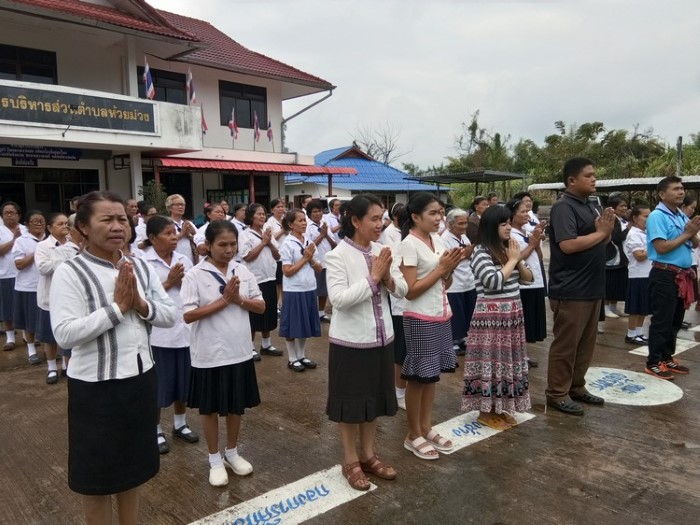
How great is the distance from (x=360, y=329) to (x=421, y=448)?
102 centimetres

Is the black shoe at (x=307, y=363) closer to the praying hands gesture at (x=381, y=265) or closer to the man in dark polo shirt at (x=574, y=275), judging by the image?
the man in dark polo shirt at (x=574, y=275)

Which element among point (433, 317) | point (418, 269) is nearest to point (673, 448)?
point (433, 317)

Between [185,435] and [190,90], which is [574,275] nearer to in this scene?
[185,435]

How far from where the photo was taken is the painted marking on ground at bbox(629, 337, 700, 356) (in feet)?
18.5

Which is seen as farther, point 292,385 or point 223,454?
point 292,385

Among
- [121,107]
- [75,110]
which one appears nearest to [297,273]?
[75,110]

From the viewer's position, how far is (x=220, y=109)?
15.4m

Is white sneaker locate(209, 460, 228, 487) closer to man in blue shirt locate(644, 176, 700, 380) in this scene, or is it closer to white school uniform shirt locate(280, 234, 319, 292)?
white school uniform shirt locate(280, 234, 319, 292)

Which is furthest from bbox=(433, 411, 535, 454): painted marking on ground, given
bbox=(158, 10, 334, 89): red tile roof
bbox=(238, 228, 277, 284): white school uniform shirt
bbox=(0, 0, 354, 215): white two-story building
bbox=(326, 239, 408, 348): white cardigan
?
bbox=(158, 10, 334, 89): red tile roof

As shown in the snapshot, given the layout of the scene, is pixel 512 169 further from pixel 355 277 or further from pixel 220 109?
pixel 355 277

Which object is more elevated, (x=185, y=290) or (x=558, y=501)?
(x=185, y=290)

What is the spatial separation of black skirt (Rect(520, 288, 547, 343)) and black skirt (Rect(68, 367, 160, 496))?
13.2 feet

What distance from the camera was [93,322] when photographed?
2061mm

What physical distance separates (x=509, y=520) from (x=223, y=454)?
1792mm
